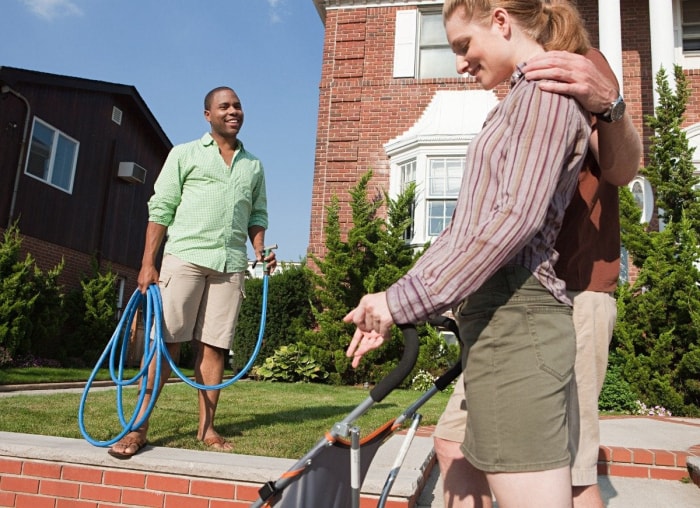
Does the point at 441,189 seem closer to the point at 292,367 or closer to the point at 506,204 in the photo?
the point at 292,367

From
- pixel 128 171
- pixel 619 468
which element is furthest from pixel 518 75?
pixel 128 171

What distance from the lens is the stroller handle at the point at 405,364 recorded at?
4.37ft

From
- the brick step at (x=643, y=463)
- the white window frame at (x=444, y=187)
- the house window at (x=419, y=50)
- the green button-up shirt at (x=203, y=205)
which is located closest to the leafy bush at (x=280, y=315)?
the white window frame at (x=444, y=187)

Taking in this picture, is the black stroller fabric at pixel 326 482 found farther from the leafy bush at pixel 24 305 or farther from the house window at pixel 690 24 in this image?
the house window at pixel 690 24

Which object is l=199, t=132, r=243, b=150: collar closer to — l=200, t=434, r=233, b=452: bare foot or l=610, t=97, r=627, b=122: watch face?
l=200, t=434, r=233, b=452: bare foot

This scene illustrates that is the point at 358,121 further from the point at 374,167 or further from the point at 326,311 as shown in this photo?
the point at 326,311

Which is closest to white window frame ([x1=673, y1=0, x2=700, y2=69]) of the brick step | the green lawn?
the green lawn

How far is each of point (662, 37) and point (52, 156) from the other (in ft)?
43.7

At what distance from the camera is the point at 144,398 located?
3180 mm

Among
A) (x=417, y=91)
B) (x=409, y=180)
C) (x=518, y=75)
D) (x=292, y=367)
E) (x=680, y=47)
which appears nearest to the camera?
(x=518, y=75)

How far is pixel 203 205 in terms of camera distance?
3.51 m

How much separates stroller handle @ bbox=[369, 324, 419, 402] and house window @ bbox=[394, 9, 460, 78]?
394 inches

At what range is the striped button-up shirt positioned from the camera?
1.24 m

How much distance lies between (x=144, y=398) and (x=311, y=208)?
7540mm
